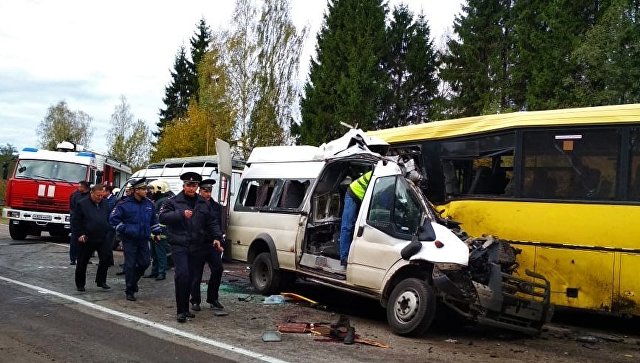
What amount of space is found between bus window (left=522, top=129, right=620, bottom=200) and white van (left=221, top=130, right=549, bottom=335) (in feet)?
4.37

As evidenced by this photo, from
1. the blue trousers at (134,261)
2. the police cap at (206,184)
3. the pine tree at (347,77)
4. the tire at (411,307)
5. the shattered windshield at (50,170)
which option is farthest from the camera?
the pine tree at (347,77)

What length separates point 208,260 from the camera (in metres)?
8.59

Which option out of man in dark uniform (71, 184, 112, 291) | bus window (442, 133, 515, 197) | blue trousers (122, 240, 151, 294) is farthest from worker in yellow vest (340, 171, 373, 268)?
man in dark uniform (71, 184, 112, 291)

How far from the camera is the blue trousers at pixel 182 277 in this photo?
7.64 meters

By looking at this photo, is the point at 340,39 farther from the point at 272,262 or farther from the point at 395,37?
the point at 272,262

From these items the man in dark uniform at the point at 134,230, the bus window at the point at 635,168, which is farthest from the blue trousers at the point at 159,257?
the bus window at the point at 635,168

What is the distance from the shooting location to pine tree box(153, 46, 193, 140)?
50.1 m

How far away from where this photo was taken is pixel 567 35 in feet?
81.9

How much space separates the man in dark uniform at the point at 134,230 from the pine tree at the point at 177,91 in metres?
41.6

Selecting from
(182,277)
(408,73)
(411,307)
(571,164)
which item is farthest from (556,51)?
(182,277)

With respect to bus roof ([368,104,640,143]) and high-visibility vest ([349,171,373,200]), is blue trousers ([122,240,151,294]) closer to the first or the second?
high-visibility vest ([349,171,373,200])

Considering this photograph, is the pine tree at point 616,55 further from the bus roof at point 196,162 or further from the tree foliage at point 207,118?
the tree foliage at point 207,118

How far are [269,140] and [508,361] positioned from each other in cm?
2856

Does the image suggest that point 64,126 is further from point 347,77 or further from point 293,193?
point 293,193
